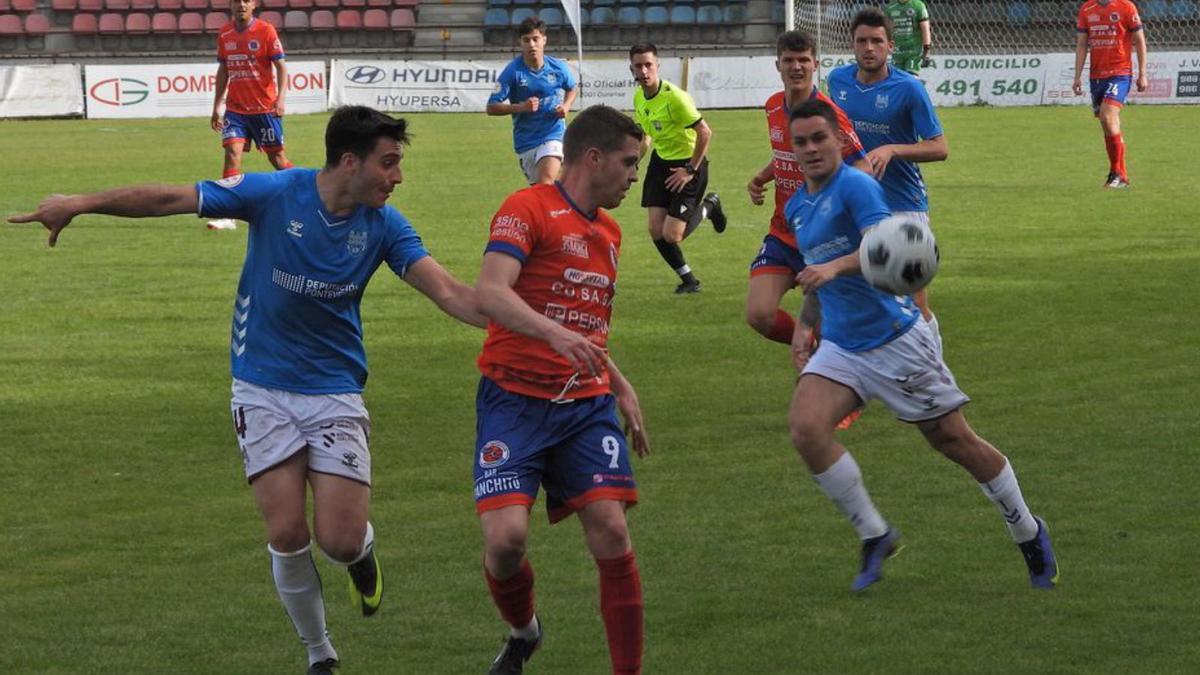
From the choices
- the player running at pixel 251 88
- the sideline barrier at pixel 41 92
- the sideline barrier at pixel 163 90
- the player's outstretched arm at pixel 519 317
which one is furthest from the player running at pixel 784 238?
the sideline barrier at pixel 41 92

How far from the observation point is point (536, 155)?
18.5m

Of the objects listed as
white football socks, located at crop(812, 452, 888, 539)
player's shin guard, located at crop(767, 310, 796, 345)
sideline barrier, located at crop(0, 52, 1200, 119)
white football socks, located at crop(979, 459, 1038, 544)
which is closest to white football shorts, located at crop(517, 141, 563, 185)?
player's shin guard, located at crop(767, 310, 796, 345)

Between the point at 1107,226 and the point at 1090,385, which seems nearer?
the point at 1090,385

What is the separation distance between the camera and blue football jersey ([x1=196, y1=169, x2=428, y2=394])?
606cm

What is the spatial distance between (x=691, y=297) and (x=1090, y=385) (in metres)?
4.56

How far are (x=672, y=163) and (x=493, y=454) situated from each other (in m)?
9.53

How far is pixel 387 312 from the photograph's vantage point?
1398 centimetres

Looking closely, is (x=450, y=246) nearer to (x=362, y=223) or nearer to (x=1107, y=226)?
(x=1107, y=226)

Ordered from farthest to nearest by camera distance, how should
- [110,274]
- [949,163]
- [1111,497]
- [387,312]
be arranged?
[949,163]
[110,274]
[387,312]
[1111,497]

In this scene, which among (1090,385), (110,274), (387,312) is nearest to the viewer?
(1090,385)

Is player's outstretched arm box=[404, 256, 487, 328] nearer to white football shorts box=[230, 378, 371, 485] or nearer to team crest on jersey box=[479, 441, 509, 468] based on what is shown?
team crest on jersey box=[479, 441, 509, 468]

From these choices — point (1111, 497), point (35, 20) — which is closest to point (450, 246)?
point (1111, 497)

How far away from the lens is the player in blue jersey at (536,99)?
18359 millimetres

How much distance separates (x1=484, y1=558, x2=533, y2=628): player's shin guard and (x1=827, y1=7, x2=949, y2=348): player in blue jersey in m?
4.53
